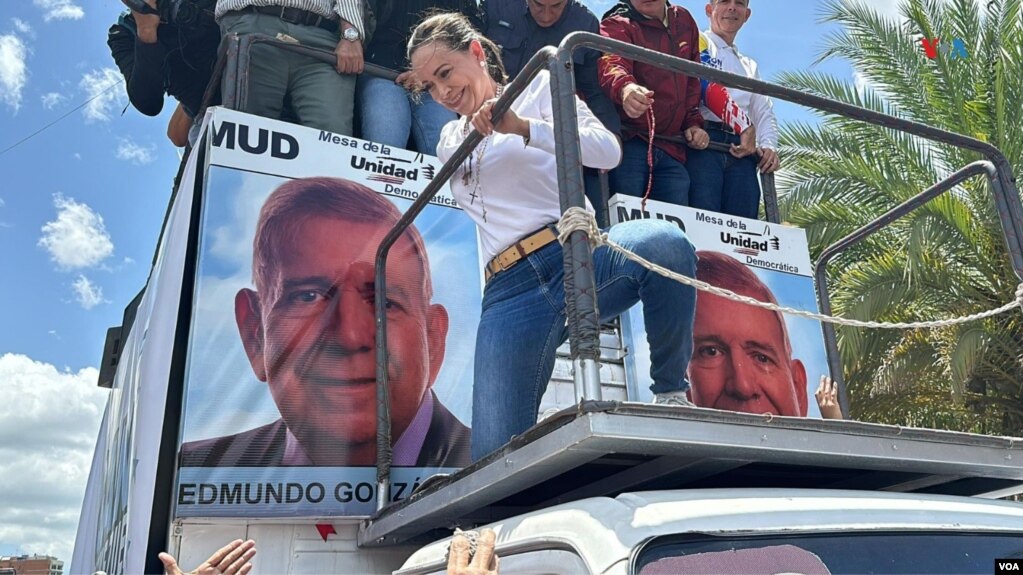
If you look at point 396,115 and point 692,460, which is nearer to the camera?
point 692,460

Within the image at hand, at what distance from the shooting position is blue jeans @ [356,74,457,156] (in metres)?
4.45

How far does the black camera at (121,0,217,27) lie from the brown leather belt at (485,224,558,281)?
317 centimetres

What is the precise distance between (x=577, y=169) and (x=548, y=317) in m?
0.55

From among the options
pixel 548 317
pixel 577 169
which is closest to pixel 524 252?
pixel 548 317

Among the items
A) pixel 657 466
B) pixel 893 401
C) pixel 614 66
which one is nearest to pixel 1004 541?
pixel 657 466

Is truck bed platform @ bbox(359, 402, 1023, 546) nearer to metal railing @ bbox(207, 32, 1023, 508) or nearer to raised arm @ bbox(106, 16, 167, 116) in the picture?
metal railing @ bbox(207, 32, 1023, 508)

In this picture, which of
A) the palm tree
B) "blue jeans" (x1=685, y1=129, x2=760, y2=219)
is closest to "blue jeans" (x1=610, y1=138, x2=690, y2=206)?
"blue jeans" (x1=685, y1=129, x2=760, y2=219)

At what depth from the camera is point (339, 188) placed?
389cm

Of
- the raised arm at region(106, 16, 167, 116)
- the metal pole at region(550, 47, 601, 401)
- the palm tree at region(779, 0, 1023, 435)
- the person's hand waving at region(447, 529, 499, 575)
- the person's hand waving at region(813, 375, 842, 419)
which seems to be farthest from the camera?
the palm tree at region(779, 0, 1023, 435)

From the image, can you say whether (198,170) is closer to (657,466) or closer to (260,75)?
(260,75)

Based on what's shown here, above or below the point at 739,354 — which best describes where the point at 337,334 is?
below

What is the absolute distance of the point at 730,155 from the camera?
5.14 m

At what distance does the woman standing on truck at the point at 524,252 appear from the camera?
2.53 m

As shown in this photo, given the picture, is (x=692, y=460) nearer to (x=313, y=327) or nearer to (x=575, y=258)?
(x=575, y=258)
